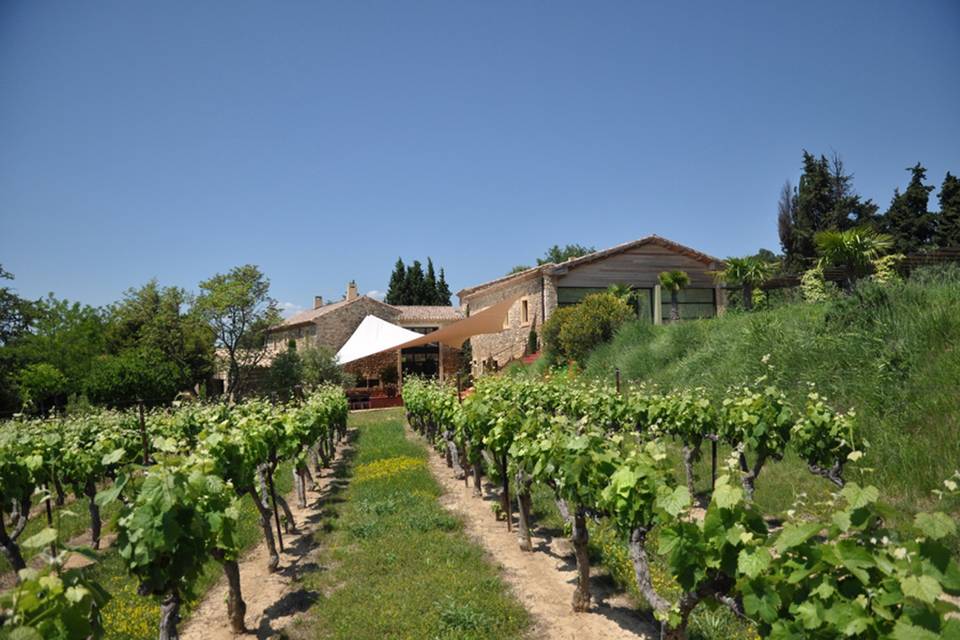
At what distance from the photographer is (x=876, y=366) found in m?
7.76

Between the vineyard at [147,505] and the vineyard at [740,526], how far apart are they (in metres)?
2.42

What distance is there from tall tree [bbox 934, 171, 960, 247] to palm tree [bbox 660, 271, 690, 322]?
1621 centimetres

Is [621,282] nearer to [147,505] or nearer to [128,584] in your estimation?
[128,584]

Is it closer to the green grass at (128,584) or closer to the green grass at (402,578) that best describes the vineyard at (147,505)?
the green grass at (128,584)

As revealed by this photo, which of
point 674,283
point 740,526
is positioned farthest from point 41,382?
point 740,526

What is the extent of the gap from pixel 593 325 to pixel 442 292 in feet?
107

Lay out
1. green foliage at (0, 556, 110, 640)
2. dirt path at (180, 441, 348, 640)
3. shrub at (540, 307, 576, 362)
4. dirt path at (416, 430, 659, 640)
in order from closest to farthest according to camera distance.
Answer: green foliage at (0, 556, 110, 640)
dirt path at (416, 430, 659, 640)
dirt path at (180, 441, 348, 640)
shrub at (540, 307, 576, 362)

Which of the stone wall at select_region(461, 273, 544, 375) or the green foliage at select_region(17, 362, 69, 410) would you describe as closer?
the green foliage at select_region(17, 362, 69, 410)

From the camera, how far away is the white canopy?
2217 centimetres

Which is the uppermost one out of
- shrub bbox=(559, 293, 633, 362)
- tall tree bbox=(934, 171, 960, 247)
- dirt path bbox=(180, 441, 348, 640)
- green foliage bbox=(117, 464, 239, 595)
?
tall tree bbox=(934, 171, 960, 247)

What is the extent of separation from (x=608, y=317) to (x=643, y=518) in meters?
13.6

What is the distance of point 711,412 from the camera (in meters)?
6.76

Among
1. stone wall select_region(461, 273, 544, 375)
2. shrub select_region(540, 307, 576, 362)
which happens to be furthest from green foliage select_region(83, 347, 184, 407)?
shrub select_region(540, 307, 576, 362)

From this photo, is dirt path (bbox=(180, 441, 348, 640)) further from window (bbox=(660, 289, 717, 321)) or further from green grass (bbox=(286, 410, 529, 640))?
window (bbox=(660, 289, 717, 321))
